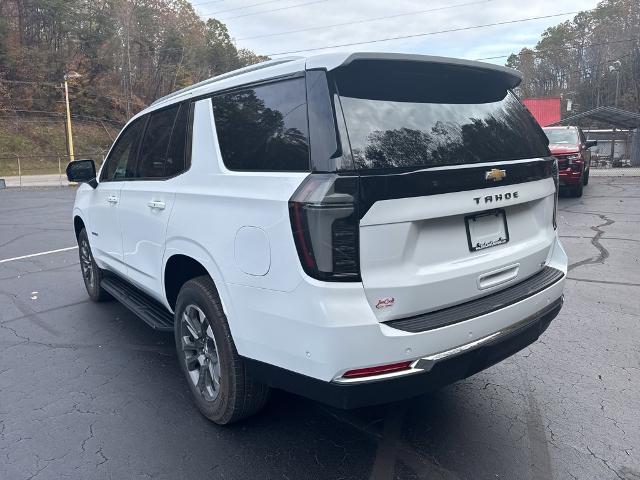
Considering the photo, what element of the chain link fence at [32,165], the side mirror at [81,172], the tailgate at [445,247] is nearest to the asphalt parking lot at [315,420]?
the tailgate at [445,247]

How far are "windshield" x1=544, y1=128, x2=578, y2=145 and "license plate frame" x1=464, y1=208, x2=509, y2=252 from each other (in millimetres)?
12479

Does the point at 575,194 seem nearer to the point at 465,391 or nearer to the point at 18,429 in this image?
the point at 465,391

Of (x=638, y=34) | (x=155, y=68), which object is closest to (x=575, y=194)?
A: (x=638, y=34)

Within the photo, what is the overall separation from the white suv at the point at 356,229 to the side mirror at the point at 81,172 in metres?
2.19

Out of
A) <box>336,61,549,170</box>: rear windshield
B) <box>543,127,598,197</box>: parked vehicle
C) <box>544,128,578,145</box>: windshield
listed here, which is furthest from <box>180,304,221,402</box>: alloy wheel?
<box>544,128,578,145</box>: windshield

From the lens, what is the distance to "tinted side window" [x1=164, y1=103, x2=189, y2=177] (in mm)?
3338

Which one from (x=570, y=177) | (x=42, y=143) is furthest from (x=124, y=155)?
(x=42, y=143)

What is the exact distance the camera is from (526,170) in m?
2.94

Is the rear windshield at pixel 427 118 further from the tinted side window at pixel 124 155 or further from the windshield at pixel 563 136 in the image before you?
the windshield at pixel 563 136

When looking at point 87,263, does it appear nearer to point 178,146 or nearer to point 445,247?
point 178,146

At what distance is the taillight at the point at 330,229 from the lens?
2.21m

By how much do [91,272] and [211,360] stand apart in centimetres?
311

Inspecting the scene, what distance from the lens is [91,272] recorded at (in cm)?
565

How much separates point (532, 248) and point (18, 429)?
324cm
